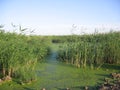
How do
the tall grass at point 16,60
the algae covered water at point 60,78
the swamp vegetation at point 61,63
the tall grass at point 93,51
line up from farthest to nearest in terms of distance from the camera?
the tall grass at point 93,51 < the tall grass at point 16,60 < the swamp vegetation at point 61,63 < the algae covered water at point 60,78

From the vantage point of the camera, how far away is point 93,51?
905cm

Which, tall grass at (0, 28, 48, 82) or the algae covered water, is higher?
tall grass at (0, 28, 48, 82)

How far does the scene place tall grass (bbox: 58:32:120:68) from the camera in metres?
8.99

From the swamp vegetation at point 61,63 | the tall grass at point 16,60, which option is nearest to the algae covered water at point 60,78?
the swamp vegetation at point 61,63

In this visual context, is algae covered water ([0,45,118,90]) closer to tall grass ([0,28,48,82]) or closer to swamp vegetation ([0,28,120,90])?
swamp vegetation ([0,28,120,90])

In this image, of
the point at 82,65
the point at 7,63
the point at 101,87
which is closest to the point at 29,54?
the point at 7,63

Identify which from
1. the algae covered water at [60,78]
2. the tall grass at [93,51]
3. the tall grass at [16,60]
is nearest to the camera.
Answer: the algae covered water at [60,78]

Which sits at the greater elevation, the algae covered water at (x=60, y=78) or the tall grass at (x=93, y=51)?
the tall grass at (x=93, y=51)

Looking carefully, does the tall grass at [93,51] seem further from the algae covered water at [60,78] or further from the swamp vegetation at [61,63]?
the algae covered water at [60,78]

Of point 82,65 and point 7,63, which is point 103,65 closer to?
point 82,65

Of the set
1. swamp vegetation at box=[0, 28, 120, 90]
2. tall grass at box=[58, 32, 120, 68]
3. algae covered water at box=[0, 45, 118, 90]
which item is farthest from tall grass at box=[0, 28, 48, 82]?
tall grass at box=[58, 32, 120, 68]

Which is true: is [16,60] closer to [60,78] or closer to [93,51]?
[60,78]

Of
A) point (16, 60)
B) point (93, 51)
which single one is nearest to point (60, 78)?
point (16, 60)

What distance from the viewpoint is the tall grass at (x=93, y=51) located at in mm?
8992
